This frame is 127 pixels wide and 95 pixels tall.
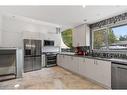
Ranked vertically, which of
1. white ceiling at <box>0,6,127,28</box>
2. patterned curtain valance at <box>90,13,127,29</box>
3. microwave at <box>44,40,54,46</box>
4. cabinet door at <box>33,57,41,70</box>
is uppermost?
white ceiling at <box>0,6,127,28</box>

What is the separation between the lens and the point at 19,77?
467 cm

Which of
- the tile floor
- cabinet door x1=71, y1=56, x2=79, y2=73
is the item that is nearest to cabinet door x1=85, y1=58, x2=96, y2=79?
the tile floor

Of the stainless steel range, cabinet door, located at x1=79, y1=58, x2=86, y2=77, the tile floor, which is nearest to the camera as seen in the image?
the tile floor

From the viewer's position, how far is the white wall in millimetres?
5377

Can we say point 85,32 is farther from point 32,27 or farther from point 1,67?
point 1,67

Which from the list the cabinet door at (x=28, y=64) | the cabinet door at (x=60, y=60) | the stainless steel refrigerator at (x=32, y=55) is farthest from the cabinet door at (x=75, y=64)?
the cabinet door at (x=28, y=64)

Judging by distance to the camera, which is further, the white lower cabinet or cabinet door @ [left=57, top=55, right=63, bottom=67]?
cabinet door @ [left=57, top=55, right=63, bottom=67]

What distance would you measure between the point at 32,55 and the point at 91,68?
3134mm

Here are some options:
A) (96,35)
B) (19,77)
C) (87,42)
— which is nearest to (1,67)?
(19,77)

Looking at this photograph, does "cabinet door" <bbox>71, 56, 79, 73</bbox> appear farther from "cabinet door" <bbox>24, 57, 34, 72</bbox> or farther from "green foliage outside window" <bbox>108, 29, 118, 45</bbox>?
"cabinet door" <bbox>24, 57, 34, 72</bbox>

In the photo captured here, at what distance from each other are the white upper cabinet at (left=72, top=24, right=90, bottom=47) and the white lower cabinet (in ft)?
2.51

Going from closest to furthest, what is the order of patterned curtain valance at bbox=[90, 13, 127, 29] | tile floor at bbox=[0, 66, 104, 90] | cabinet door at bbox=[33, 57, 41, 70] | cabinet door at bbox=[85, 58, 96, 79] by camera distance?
tile floor at bbox=[0, 66, 104, 90] → patterned curtain valance at bbox=[90, 13, 127, 29] → cabinet door at bbox=[85, 58, 96, 79] → cabinet door at bbox=[33, 57, 41, 70]

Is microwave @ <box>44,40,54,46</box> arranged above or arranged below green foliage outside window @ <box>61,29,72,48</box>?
below

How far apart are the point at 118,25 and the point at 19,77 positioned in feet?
13.2
